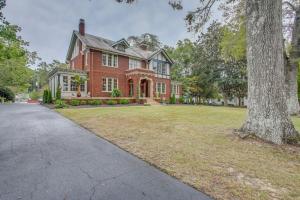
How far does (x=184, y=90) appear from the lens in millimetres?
32094

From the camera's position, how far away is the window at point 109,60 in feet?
68.2

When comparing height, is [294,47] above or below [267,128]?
above

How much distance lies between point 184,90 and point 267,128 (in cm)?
2751

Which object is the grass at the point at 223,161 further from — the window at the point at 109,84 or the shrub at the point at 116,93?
the window at the point at 109,84

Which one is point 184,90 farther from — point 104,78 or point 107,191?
point 107,191

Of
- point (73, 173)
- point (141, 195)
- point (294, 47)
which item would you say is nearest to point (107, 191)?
point (141, 195)

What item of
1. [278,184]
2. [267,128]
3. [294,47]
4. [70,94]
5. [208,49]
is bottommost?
[278,184]

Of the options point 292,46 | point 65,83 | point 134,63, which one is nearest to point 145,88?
point 134,63

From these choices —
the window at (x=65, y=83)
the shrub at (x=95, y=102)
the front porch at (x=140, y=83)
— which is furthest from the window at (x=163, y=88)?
the window at (x=65, y=83)

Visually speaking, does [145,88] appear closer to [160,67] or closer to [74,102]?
[160,67]

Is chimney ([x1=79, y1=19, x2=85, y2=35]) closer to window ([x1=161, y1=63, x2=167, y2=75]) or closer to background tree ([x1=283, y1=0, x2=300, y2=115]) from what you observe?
window ([x1=161, y1=63, x2=167, y2=75])

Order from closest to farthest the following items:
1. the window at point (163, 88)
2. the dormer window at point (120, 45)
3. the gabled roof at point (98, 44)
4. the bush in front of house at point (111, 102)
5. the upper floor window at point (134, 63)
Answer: the bush in front of house at point (111, 102) → the gabled roof at point (98, 44) → the dormer window at point (120, 45) → the upper floor window at point (134, 63) → the window at point (163, 88)

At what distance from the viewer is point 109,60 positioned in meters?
21.3

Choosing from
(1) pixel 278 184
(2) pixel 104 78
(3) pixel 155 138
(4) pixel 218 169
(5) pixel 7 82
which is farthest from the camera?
(5) pixel 7 82
